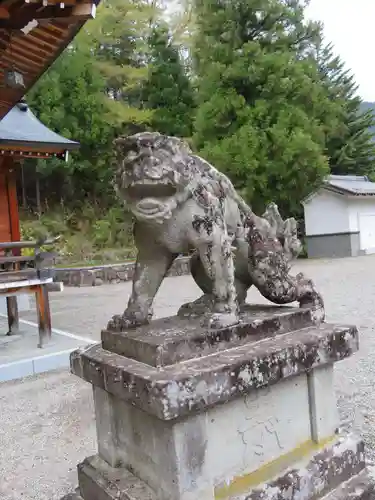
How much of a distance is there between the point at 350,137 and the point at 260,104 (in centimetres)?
752

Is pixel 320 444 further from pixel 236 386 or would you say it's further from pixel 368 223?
pixel 368 223

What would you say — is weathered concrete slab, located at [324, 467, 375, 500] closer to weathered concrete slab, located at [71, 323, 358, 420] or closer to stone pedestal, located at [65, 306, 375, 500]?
stone pedestal, located at [65, 306, 375, 500]

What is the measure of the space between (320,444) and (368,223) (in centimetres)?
1560

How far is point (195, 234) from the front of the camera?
5.54 feet

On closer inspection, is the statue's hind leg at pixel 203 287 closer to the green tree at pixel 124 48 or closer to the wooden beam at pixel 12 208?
the wooden beam at pixel 12 208

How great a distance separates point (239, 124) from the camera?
1417 cm

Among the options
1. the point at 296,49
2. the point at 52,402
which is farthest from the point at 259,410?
the point at 296,49

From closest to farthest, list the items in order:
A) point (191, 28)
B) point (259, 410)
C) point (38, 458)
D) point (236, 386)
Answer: point (236, 386) < point (259, 410) < point (38, 458) < point (191, 28)

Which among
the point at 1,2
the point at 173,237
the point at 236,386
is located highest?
the point at 1,2

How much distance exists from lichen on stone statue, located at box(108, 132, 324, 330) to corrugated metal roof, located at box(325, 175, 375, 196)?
14094 millimetres

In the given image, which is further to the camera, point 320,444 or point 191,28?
point 191,28

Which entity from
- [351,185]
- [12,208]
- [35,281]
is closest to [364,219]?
[351,185]

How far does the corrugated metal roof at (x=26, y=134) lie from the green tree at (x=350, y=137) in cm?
1447

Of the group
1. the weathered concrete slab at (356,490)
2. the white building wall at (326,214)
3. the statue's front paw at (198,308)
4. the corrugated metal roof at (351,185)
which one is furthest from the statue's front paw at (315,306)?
the white building wall at (326,214)
